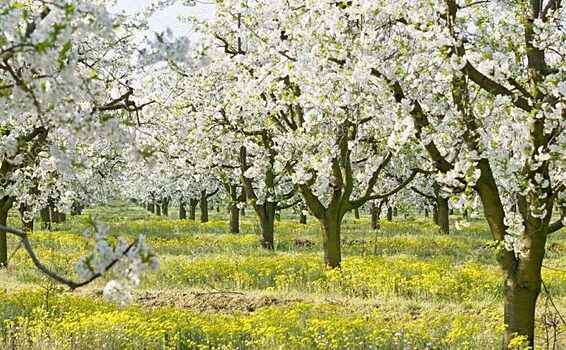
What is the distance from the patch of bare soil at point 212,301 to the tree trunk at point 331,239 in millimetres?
2598

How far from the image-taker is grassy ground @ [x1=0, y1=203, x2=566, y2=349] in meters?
7.62

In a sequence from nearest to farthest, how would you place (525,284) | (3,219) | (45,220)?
(525,284) → (3,219) → (45,220)

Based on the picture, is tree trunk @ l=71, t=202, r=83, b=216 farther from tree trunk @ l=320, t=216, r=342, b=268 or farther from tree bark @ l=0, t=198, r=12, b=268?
tree trunk @ l=320, t=216, r=342, b=268

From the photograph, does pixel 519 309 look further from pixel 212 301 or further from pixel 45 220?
pixel 45 220

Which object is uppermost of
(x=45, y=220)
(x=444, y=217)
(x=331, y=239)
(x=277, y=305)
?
(x=45, y=220)

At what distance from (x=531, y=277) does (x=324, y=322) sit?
Result: 247 cm

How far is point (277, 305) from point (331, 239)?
10.4ft

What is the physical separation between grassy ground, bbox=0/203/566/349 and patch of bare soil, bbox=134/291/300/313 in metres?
0.02

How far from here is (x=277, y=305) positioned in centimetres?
1052

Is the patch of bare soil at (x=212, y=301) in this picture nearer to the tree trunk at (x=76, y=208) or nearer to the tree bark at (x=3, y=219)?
the tree bark at (x=3, y=219)

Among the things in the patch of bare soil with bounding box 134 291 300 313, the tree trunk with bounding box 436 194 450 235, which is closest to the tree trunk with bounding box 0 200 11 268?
the patch of bare soil with bounding box 134 291 300 313

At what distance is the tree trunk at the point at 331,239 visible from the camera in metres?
13.2

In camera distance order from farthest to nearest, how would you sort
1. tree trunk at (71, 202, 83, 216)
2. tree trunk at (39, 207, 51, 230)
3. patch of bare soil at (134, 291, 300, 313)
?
tree trunk at (71, 202, 83, 216), tree trunk at (39, 207, 51, 230), patch of bare soil at (134, 291, 300, 313)

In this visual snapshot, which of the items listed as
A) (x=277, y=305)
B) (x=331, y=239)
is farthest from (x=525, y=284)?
(x=331, y=239)
